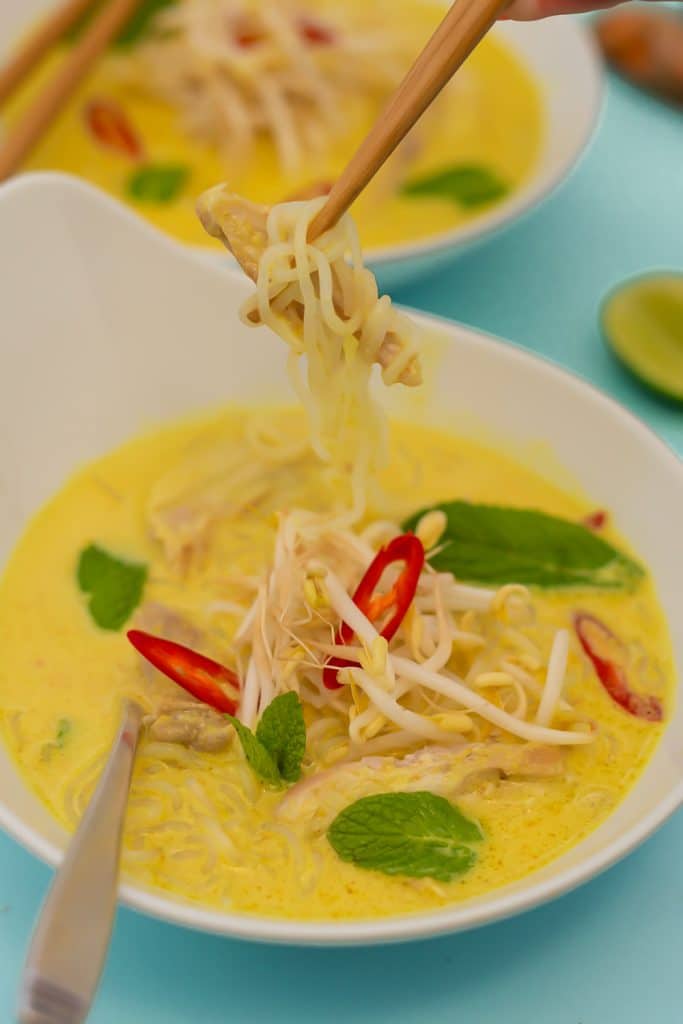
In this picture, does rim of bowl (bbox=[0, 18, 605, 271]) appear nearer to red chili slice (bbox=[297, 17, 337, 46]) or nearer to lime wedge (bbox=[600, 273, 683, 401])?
lime wedge (bbox=[600, 273, 683, 401])

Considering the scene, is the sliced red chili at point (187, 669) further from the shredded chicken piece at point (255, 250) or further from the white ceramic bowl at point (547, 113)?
the white ceramic bowl at point (547, 113)

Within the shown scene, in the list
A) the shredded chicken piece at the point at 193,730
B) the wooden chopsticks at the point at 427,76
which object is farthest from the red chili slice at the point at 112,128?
the shredded chicken piece at the point at 193,730

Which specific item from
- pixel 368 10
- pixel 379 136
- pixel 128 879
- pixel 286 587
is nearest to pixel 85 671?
pixel 286 587

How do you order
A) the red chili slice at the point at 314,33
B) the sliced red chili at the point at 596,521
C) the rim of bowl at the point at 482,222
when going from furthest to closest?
the red chili slice at the point at 314,33
the rim of bowl at the point at 482,222
the sliced red chili at the point at 596,521

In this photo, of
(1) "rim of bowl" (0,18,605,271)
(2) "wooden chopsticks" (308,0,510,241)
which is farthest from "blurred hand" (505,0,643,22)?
(1) "rim of bowl" (0,18,605,271)

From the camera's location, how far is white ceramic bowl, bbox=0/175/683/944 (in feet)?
8.71

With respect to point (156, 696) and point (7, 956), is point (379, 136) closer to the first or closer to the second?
point (156, 696)

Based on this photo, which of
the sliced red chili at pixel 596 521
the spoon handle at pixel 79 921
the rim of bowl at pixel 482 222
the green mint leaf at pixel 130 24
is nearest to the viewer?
the spoon handle at pixel 79 921

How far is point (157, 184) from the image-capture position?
3.87m

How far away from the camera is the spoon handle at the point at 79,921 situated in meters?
1.60

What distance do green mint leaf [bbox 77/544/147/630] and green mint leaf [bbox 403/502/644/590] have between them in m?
0.53

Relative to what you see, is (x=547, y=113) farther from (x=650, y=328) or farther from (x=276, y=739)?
(x=276, y=739)

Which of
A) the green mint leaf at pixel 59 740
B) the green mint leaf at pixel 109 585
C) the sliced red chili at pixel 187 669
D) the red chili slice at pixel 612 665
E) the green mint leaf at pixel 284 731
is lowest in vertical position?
the green mint leaf at pixel 59 740

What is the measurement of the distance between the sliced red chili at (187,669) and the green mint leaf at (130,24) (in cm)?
273
